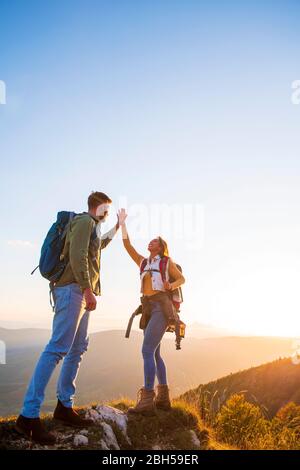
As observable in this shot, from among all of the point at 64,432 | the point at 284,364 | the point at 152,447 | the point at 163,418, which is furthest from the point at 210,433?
the point at 284,364

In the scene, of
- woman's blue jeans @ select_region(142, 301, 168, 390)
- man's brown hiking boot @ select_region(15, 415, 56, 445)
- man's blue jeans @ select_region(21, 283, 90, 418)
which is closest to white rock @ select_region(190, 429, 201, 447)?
woman's blue jeans @ select_region(142, 301, 168, 390)

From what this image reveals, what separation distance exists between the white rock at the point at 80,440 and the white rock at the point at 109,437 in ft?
1.13

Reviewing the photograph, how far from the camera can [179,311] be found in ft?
22.2

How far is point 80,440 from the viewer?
4.79 metres

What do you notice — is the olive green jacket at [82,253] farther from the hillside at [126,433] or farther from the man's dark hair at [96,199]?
the hillside at [126,433]

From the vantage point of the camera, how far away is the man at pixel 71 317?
4457 mm

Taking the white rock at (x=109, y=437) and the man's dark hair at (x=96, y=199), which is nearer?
the white rock at (x=109, y=437)

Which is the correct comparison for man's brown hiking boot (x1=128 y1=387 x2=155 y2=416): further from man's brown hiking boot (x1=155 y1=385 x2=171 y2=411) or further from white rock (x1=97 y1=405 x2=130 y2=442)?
man's brown hiking boot (x1=155 y1=385 x2=171 y2=411)

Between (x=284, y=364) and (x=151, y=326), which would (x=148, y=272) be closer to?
(x=151, y=326)

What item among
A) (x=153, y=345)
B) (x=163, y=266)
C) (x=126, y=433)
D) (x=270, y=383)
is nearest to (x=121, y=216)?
(x=163, y=266)

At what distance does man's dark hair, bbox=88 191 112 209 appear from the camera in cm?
561

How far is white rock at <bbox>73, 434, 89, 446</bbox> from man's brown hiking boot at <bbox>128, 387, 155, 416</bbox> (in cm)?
144

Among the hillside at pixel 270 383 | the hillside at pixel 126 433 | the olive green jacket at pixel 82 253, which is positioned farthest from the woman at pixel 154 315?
the hillside at pixel 270 383
